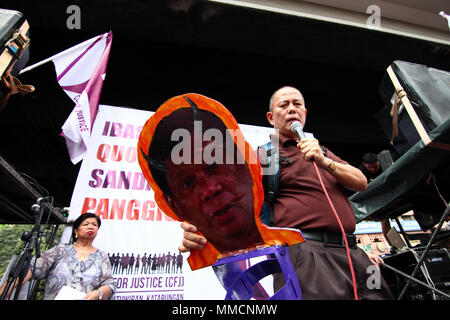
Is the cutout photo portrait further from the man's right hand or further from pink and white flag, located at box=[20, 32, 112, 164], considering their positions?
pink and white flag, located at box=[20, 32, 112, 164]

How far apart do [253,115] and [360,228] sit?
13.6 ft

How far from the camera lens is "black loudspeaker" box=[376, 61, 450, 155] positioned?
134 centimetres

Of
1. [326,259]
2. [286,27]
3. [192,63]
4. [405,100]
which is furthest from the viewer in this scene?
[192,63]

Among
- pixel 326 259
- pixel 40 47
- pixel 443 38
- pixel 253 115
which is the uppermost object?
pixel 443 38

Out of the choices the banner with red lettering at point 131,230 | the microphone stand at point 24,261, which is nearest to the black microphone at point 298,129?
the banner with red lettering at point 131,230

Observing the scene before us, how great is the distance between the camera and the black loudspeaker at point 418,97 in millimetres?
1342

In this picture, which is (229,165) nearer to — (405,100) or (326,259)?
(326,259)

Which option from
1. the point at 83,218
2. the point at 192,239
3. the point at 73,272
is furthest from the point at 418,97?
the point at 73,272

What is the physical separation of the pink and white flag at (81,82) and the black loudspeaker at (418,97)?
2576 millimetres

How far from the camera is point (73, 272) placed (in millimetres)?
1969

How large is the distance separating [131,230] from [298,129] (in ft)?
6.01

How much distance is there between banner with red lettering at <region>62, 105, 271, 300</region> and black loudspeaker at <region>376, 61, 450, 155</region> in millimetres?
1938
